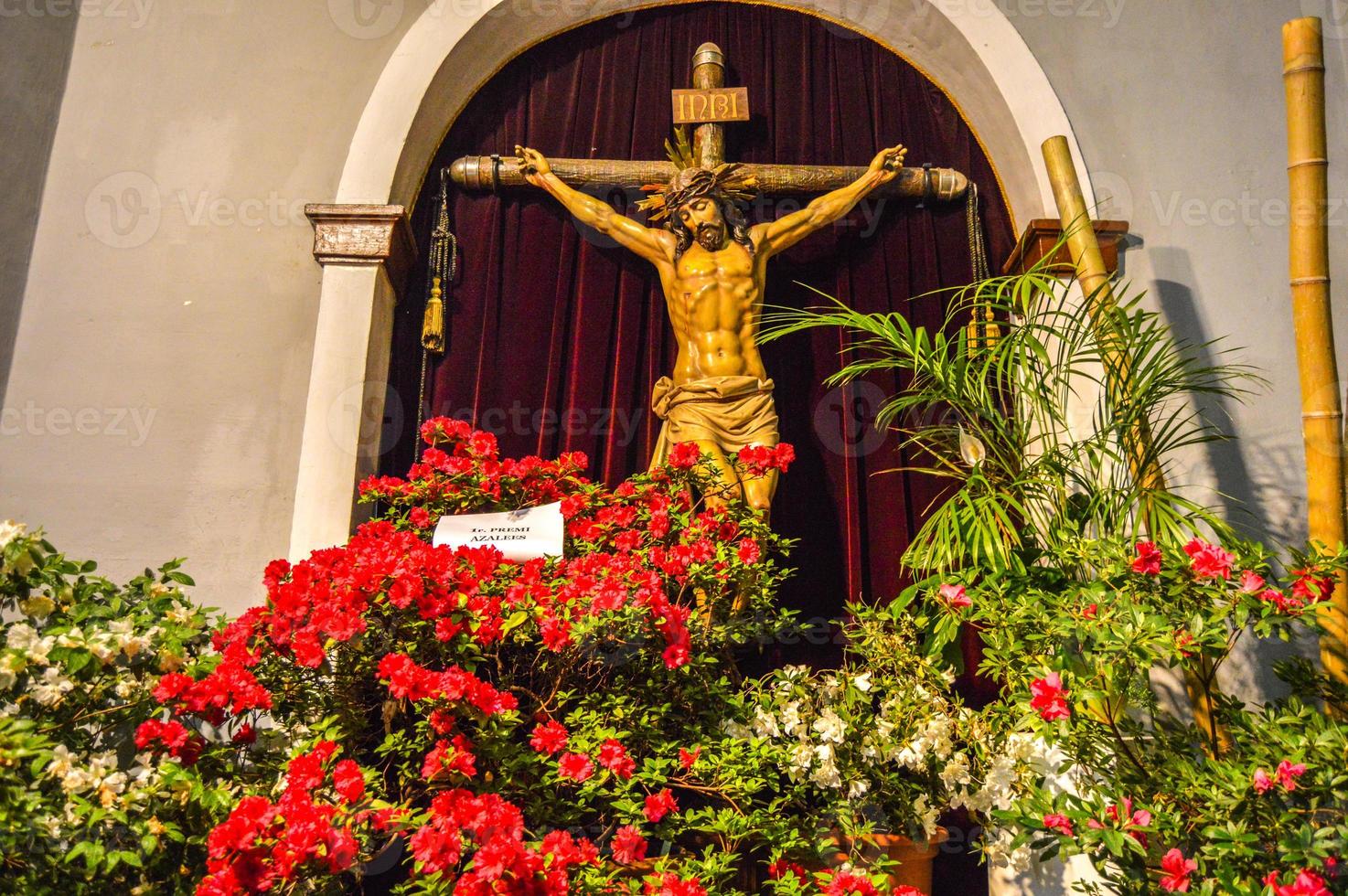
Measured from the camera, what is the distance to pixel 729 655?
246 cm

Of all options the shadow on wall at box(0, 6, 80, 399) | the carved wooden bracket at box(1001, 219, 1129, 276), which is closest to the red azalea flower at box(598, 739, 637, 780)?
the carved wooden bracket at box(1001, 219, 1129, 276)

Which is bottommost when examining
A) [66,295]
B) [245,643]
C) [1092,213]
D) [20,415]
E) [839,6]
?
[245,643]

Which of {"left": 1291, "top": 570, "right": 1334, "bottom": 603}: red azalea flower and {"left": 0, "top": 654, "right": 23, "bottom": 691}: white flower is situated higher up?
{"left": 1291, "top": 570, "right": 1334, "bottom": 603}: red azalea flower

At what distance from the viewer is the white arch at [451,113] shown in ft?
10.0

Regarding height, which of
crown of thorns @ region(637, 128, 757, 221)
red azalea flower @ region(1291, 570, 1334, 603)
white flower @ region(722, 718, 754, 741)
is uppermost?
crown of thorns @ region(637, 128, 757, 221)

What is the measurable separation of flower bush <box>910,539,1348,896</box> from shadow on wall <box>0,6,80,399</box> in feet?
9.62

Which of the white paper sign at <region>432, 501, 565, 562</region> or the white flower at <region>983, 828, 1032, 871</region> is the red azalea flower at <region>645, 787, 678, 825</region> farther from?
the white flower at <region>983, 828, 1032, 871</region>

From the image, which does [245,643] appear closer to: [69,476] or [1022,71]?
[69,476]

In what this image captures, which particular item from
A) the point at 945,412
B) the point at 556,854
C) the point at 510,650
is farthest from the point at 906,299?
the point at 556,854

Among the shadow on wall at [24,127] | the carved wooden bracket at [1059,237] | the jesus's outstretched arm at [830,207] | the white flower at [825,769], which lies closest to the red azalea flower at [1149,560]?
the white flower at [825,769]

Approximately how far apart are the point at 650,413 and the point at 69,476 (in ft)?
5.85

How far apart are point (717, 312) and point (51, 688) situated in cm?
202

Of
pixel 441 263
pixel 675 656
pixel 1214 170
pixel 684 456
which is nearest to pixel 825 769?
pixel 675 656

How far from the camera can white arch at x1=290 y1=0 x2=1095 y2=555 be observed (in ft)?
10.0
